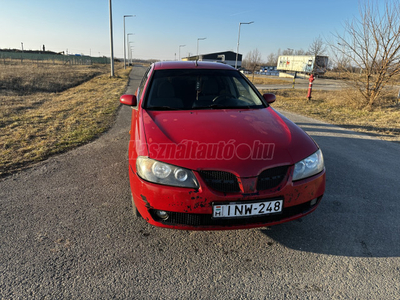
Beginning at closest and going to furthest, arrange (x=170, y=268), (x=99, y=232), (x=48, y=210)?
(x=170, y=268)
(x=99, y=232)
(x=48, y=210)

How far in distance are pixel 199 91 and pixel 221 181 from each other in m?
1.74

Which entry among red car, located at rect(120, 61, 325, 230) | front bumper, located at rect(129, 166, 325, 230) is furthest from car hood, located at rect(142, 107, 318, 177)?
front bumper, located at rect(129, 166, 325, 230)

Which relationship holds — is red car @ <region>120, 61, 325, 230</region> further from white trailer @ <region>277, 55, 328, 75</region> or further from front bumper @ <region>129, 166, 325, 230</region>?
white trailer @ <region>277, 55, 328, 75</region>

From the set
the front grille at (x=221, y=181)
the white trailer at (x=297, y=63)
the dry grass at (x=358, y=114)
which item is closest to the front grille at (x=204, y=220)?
the front grille at (x=221, y=181)

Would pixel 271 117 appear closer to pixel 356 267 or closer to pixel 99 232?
pixel 356 267

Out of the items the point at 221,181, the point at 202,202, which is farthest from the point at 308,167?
the point at 202,202

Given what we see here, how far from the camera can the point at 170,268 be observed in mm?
2080

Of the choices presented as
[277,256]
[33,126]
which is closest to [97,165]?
[277,256]

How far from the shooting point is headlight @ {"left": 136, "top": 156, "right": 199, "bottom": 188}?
80.9 inches

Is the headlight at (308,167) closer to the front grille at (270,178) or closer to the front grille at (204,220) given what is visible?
the front grille at (270,178)

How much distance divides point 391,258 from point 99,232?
8.53 ft

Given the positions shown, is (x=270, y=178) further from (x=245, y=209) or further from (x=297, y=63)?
(x=297, y=63)

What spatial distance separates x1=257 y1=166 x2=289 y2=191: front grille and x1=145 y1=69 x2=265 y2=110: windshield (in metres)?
1.28

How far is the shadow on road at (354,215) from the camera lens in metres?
2.39
